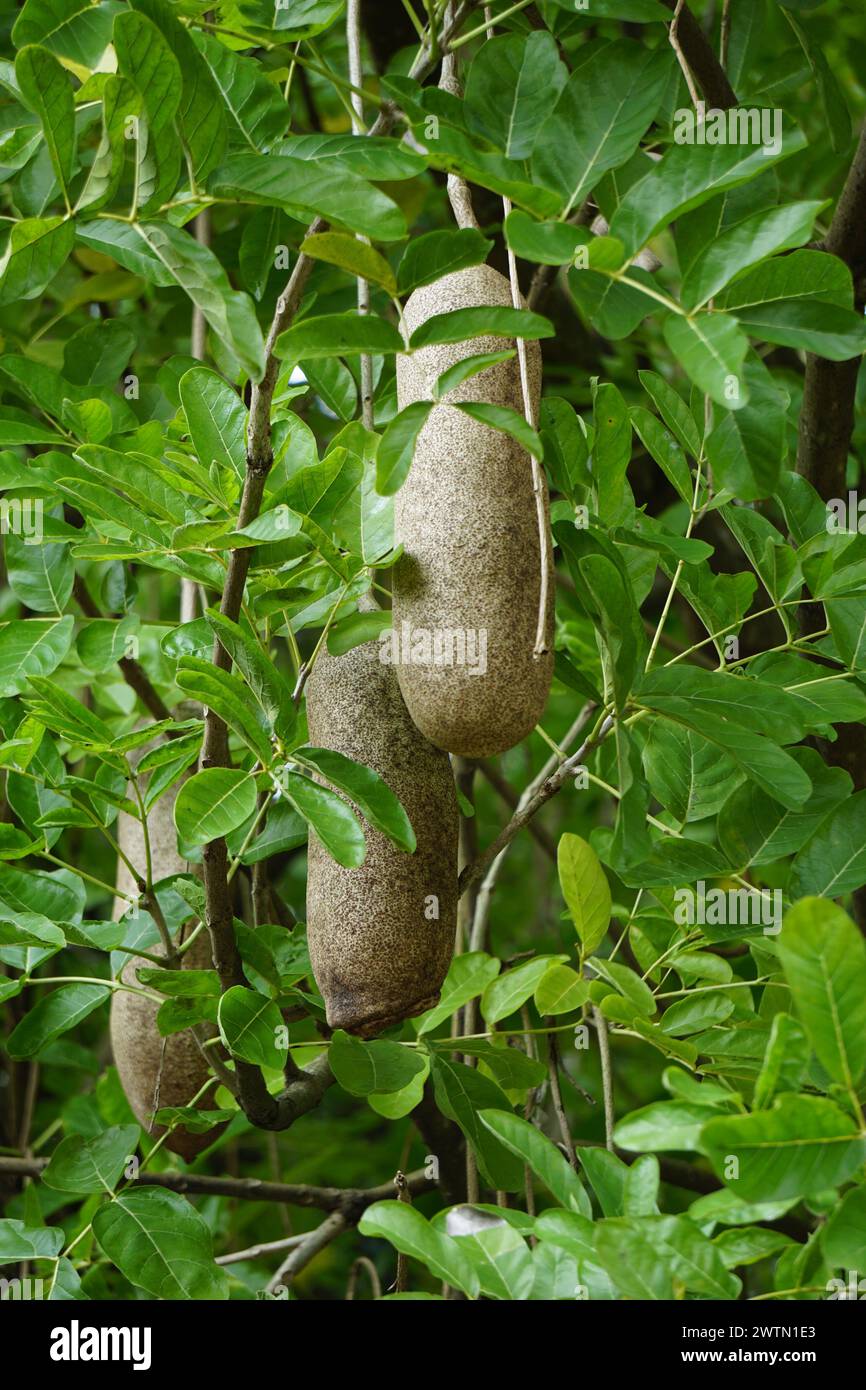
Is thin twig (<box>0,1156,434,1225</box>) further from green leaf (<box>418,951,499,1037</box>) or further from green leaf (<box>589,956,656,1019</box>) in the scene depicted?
green leaf (<box>589,956,656,1019</box>)

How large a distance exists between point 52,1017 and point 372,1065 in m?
0.21

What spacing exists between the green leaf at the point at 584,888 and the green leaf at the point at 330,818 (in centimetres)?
17

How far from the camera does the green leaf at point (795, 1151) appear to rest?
45 cm

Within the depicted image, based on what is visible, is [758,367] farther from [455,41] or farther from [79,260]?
[79,260]

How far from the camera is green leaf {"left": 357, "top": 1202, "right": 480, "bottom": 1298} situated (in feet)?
1.79

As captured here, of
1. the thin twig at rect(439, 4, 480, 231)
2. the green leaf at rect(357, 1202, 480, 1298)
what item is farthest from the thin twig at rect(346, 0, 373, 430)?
the green leaf at rect(357, 1202, 480, 1298)

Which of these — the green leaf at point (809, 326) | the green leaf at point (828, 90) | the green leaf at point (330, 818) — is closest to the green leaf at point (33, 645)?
the green leaf at point (330, 818)

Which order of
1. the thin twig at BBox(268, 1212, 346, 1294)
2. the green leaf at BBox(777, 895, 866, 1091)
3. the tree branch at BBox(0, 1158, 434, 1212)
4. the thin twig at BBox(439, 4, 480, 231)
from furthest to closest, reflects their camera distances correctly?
the thin twig at BBox(268, 1212, 346, 1294), the tree branch at BBox(0, 1158, 434, 1212), the thin twig at BBox(439, 4, 480, 231), the green leaf at BBox(777, 895, 866, 1091)

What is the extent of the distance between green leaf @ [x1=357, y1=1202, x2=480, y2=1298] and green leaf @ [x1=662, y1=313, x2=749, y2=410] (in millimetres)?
332

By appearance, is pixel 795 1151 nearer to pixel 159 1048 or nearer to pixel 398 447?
pixel 398 447

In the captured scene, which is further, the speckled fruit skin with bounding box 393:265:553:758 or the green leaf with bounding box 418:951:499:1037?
the green leaf with bounding box 418:951:499:1037

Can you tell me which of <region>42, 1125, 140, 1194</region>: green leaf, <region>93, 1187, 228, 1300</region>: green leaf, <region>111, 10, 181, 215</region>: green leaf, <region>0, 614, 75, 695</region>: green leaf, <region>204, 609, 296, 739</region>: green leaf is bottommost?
<region>93, 1187, 228, 1300</region>: green leaf

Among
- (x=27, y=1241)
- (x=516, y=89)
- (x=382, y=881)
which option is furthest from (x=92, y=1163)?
(x=516, y=89)

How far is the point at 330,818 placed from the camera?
2.01ft
